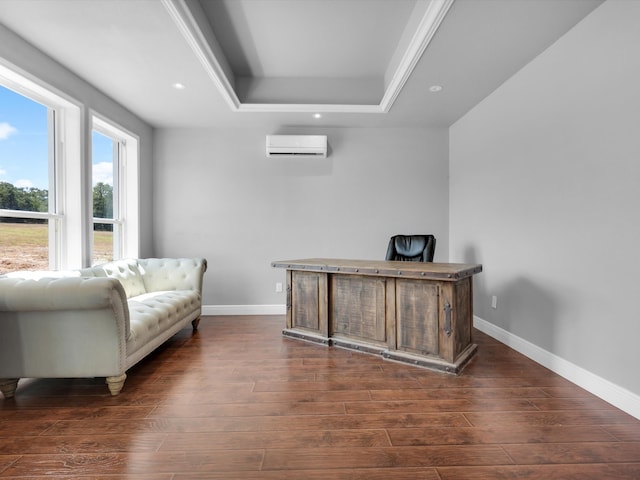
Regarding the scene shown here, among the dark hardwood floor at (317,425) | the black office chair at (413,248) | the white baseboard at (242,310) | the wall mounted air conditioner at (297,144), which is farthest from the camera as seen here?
the white baseboard at (242,310)

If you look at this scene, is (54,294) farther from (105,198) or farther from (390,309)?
(390,309)

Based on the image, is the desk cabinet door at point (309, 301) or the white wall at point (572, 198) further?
the desk cabinet door at point (309, 301)

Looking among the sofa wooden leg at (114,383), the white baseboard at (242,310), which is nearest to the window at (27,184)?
the sofa wooden leg at (114,383)

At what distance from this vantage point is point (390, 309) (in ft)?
8.69

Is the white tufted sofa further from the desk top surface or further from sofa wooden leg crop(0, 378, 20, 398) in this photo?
the desk top surface

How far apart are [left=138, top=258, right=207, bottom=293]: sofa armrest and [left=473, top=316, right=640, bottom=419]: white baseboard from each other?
10.5ft

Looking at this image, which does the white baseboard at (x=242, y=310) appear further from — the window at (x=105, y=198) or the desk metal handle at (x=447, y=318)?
the desk metal handle at (x=447, y=318)

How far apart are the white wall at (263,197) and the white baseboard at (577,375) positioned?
151 centimetres

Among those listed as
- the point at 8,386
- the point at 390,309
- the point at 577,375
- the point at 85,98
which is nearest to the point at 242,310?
the point at 390,309

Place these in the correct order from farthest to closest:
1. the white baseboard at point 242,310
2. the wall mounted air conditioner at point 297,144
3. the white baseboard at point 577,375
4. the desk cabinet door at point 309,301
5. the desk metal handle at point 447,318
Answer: the white baseboard at point 242,310, the wall mounted air conditioner at point 297,144, the desk cabinet door at point 309,301, the desk metal handle at point 447,318, the white baseboard at point 577,375

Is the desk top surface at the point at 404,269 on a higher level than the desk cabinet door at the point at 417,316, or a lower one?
higher

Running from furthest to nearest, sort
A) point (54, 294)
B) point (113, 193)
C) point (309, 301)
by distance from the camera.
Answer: point (113, 193) → point (309, 301) → point (54, 294)

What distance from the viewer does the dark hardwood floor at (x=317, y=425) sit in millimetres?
1420

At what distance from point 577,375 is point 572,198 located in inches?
48.9
